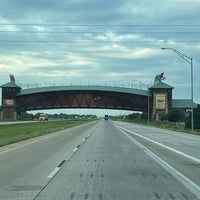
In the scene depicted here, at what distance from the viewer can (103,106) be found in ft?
565

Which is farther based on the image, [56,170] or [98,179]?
[56,170]

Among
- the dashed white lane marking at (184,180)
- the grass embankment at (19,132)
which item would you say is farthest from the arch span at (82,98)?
the dashed white lane marking at (184,180)

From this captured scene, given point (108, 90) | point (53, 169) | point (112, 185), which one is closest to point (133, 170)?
point (53, 169)

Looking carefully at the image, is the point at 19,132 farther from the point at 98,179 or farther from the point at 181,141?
the point at 98,179

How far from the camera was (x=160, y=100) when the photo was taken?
15762 cm

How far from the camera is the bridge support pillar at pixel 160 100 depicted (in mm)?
157125

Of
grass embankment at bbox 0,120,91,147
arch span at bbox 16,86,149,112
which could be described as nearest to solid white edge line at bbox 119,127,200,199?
grass embankment at bbox 0,120,91,147

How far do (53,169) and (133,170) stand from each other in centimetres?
267

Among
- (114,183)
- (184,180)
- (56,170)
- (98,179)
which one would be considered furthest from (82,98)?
(114,183)

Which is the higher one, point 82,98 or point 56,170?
point 82,98

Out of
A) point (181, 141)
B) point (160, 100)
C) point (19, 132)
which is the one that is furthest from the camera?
point (160, 100)

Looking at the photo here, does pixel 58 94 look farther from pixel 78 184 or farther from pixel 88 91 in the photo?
pixel 78 184

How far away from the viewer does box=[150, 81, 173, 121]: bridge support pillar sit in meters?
157

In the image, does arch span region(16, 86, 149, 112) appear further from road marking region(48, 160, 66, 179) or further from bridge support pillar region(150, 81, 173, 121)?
road marking region(48, 160, 66, 179)
